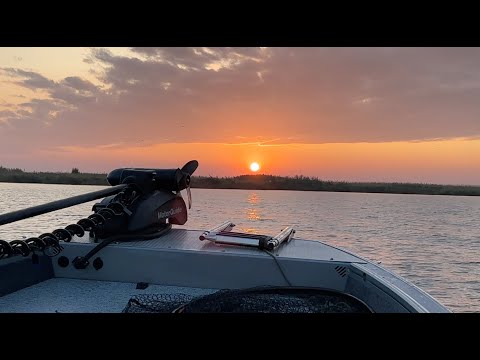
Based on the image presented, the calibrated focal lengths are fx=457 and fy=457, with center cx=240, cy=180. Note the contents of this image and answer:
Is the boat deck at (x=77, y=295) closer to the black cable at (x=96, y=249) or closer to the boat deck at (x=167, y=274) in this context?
the boat deck at (x=167, y=274)

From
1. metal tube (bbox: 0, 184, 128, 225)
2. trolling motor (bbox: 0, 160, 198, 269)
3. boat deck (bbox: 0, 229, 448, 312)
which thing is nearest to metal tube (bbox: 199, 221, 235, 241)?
boat deck (bbox: 0, 229, 448, 312)

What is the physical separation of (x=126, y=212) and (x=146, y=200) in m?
0.22

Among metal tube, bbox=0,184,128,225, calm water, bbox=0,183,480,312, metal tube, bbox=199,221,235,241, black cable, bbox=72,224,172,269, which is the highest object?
metal tube, bbox=0,184,128,225

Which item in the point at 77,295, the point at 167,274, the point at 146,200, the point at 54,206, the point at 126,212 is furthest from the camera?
the point at 146,200

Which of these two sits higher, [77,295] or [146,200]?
[146,200]

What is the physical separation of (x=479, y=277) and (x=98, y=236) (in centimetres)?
1449

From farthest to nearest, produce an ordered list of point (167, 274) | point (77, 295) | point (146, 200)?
point (146, 200) → point (167, 274) → point (77, 295)

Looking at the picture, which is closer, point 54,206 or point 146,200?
point 54,206

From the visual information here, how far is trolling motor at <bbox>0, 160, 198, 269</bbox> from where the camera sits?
11.8 feet

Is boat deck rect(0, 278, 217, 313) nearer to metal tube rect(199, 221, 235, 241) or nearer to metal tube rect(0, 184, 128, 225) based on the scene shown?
metal tube rect(199, 221, 235, 241)

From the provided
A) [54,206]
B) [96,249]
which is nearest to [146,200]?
[96,249]

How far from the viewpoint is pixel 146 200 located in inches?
165

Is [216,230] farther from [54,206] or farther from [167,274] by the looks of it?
[54,206]

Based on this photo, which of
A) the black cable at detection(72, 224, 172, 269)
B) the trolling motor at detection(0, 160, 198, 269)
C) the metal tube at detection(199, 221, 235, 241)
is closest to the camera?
the trolling motor at detection(0, 160, 198, 269)
